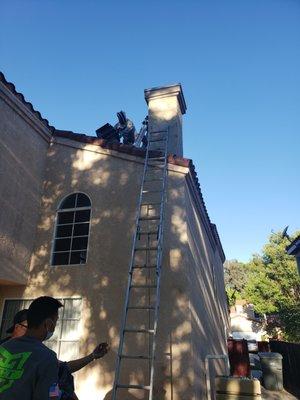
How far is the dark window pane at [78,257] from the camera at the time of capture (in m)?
7.64

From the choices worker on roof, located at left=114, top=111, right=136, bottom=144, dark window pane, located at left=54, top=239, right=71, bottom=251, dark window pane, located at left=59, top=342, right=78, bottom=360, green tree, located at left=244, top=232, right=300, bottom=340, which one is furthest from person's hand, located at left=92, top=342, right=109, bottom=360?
green tree, located at left=244, top=232, right=300, bottom=340

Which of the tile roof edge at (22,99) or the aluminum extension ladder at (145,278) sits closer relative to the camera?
the aluminum extension ladder at (145,278)

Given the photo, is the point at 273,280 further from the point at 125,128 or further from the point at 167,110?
the point at 167,110

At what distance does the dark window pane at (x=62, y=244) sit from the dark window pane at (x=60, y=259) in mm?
137

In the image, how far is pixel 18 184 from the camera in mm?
7699

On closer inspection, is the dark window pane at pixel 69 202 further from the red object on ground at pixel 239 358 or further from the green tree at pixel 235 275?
the green tree at pixel 235 275

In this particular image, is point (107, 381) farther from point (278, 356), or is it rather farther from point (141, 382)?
point (278, 356)

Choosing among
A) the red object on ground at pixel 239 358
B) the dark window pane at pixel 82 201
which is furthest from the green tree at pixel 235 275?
the dark window pane at pixel 82 201

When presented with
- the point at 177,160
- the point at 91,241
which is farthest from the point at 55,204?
the point at 177,160

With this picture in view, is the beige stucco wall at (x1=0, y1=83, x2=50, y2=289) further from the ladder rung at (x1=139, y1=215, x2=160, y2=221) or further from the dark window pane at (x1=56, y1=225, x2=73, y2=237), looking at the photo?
the ladder rung at (x1=139, y1=215, x2=160, y2=221)

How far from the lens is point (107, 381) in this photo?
6238 millimetres

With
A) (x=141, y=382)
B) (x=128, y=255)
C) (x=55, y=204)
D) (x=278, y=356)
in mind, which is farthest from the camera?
(x=278, y=356)

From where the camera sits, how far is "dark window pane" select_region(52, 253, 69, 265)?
7715 millimetres

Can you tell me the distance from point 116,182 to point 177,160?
4.78 ft
